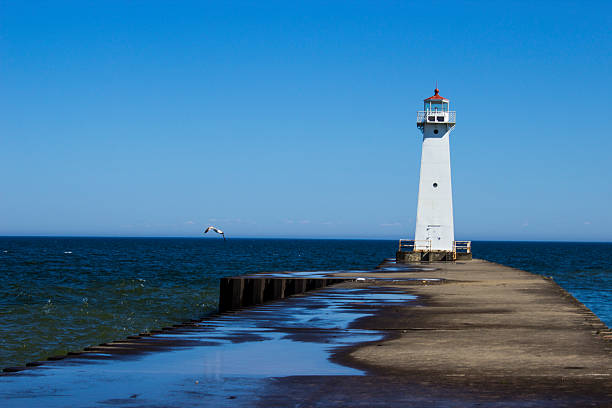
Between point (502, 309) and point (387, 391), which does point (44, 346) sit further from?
point (387, 391)

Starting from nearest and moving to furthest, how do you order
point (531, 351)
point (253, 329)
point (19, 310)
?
point (531, 351)
point (253, 329)
point (19, 310)

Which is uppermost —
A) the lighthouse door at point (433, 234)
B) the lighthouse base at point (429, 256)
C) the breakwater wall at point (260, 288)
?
the lighthouse door at point (433, 234)

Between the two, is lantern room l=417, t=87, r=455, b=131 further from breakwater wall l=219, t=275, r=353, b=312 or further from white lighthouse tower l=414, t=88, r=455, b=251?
breakwater wall l=219, t=275, r=353, b=312

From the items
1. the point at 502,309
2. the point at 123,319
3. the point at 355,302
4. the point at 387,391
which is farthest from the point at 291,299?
the point at 123,319

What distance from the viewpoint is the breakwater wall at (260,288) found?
2334 cm

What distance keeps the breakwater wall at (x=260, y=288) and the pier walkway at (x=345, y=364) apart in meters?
9.60

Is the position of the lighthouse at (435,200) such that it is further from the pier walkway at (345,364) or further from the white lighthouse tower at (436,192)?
the pier walkway at (345,364)

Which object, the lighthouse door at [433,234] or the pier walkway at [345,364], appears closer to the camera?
the pier walkway at [345,364]

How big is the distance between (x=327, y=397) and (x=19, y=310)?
88.7ft

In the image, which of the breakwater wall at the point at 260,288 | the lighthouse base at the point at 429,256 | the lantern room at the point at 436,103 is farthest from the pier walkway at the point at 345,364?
the lantern room at the point at 436,103

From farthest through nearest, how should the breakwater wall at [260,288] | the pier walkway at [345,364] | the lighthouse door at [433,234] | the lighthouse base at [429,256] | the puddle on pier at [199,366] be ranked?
1. the lighthouse door at [433,234]
2. the lighthouse base at [429,256]
3. the breakwater wall at [260,288]
4. the puddle on pier at [199,366]
5. the pier walkway at [345,364]

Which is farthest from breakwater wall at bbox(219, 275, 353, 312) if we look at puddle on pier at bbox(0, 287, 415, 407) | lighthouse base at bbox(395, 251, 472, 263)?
lighthouse base at bbox(395, 251, 472, 263)

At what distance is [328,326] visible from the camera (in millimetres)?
11297

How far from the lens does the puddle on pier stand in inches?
242
